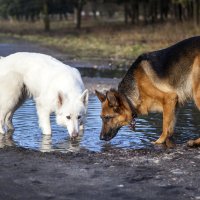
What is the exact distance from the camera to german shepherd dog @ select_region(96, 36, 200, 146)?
9898 millimetres

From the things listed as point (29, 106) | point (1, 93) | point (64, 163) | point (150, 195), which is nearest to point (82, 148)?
point (64, 163)

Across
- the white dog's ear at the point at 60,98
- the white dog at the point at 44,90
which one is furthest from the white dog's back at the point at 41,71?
the white dog's ear at the point at 60,98

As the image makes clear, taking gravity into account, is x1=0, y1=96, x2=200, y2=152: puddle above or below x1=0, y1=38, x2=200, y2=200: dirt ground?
below

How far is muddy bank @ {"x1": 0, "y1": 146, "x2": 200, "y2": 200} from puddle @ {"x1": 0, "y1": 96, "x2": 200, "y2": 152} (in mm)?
780

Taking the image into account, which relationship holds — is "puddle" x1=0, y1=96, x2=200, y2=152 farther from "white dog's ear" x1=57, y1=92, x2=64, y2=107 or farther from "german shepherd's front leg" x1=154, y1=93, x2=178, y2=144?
"white dog's ear" x1=57, y1=92, x2=64, y2=107

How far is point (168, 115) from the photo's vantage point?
10109 millimetres

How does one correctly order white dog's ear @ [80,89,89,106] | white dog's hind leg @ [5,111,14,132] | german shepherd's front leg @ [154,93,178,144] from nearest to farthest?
german shepherd's front leg @ [154,93,178,144] < white dog's ear @ [80,89,89,106] < white dog's hind leg @ [5,111,14,132]

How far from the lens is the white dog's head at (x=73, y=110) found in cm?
1030

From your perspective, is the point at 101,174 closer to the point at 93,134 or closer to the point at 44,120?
the point at 44,120

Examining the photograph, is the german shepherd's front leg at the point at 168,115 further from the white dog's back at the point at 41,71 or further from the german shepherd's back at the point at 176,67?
the white dog's back at the point at 41,71

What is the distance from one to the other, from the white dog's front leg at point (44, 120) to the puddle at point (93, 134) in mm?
133

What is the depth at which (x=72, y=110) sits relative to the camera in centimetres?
1031

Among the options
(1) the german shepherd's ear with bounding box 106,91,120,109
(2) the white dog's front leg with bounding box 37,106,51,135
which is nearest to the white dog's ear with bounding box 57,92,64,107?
(2) the white dog's front leg with bounding box 37,106,51,135

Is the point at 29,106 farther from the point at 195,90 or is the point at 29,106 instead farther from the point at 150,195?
the point at 150,195
